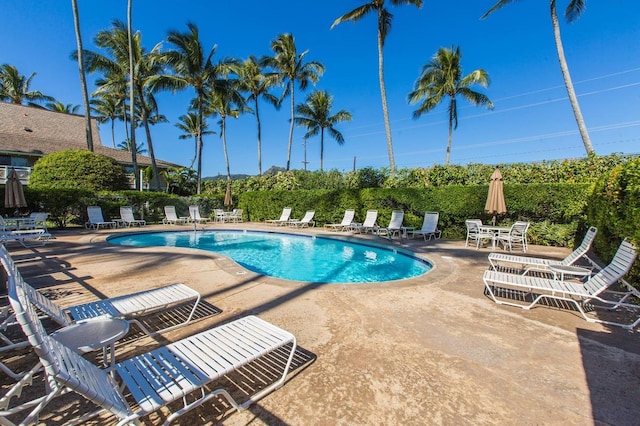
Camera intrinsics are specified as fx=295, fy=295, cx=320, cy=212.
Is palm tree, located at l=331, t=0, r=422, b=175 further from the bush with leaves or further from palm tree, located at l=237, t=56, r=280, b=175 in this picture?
the bush with leaves

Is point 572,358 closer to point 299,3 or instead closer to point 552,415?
point 552,415

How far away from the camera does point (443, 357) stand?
290 cm

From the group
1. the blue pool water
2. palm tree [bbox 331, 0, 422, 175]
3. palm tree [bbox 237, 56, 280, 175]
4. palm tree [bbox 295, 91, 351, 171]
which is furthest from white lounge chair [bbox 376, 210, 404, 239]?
palm tree [bbox 295, 91, 351, 171]

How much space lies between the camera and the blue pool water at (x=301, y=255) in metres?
7.63

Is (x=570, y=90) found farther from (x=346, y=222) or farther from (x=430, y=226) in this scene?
(x=346, y=222)

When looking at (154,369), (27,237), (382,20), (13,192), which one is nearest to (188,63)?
(382,20)

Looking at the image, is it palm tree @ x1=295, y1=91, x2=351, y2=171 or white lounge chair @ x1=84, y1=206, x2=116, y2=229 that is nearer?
white lounge chair @ x1=84, y1=206, x2=116, y2=229

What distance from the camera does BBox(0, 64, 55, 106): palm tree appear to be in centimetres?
2989

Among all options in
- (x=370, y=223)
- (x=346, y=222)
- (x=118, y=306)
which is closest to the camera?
(x=118, y=306)

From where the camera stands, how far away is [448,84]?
910 inches

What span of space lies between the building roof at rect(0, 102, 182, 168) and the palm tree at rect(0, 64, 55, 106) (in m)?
10.5

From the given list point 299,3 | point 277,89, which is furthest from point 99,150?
point 299,3

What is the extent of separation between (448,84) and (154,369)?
26304 mm

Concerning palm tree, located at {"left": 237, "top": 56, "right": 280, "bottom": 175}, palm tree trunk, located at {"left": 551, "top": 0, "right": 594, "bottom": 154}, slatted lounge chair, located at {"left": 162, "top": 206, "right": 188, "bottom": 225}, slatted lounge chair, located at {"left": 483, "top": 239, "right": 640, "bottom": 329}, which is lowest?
slatted lounge chair, located at {"left": 483, "top": 239, "right": 640, "bottom": 329}
